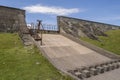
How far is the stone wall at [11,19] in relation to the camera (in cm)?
2334

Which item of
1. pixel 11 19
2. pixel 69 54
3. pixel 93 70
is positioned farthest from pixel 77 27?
pixel 93 70

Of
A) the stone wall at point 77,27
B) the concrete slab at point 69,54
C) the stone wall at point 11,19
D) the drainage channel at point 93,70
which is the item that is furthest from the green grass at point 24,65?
the stone wall at point 77,27

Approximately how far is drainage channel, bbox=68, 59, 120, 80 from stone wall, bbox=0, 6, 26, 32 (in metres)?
10.6

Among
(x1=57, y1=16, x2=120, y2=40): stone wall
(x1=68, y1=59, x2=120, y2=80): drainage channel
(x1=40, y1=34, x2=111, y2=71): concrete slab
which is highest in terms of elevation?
(x1=57, y1=16, x2=120, y2=40): stone wall

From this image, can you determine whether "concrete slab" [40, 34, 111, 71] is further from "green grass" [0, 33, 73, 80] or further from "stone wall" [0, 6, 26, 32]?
"stone wall" [0, 6, 26, 32]

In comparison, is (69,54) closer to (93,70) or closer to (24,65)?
(93,70)

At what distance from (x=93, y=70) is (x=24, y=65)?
4849mm

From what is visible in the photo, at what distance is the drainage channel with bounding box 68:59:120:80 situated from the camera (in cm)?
1401

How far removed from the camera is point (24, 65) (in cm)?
1426

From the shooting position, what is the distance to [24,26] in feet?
76.9

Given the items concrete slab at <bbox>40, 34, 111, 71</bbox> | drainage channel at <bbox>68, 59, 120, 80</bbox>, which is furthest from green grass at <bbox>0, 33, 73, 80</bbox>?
drainage channel at <bbox>68, 59, 120, 80</bbox>

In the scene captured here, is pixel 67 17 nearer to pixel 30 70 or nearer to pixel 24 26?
pixel 24 26

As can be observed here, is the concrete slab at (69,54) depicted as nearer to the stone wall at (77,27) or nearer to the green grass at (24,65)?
the green grass at (24,65)

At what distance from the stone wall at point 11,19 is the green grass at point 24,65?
4993 mm
